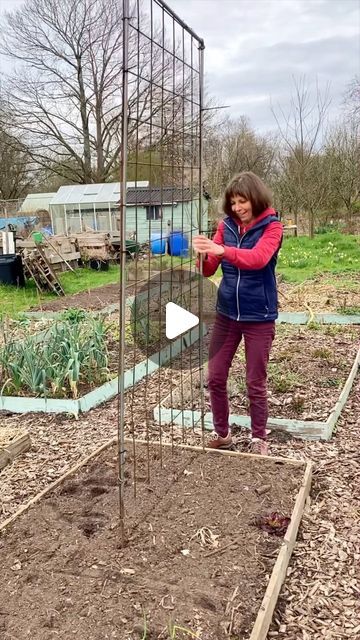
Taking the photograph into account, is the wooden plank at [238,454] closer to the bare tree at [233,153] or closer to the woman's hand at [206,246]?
the woman's hand at [206,246]

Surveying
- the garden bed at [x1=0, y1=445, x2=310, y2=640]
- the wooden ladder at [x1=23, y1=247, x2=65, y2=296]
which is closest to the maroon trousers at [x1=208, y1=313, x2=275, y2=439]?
the garden bed at [x1=0, y1=445, x2=310, y2=640]

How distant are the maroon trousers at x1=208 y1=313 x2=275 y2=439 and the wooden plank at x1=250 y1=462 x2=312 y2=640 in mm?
431

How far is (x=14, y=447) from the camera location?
3316 mm

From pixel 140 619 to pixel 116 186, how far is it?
17.9 metres

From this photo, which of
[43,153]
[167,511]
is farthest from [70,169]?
[167,511]

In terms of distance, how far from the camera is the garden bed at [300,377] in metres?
3.73

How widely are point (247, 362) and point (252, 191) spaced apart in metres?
0.86

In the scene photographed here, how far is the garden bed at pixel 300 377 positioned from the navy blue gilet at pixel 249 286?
1.98ft

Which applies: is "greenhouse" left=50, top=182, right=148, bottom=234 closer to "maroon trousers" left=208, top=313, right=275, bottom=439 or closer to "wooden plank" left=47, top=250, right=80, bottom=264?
"wooden plank" left=47, top=250, right=80, bottom=264

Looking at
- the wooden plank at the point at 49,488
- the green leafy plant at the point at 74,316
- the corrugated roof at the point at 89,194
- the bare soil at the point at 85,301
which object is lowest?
the bare soil at the point at 85,301

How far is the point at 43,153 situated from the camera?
23250mm

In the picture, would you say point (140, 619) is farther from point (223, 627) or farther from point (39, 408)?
point (39, 408)

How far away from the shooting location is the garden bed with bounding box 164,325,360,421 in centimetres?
373
